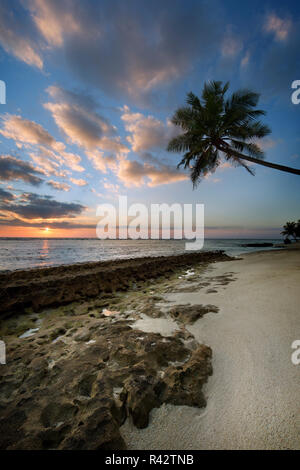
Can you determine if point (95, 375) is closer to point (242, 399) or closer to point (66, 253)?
point (242, 399)

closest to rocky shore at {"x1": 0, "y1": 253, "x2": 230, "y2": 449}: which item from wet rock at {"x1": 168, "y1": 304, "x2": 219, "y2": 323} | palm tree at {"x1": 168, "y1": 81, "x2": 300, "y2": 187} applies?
wet rock at {"x1": 168, "y1": 304, "x2": 219, "y2": 323}

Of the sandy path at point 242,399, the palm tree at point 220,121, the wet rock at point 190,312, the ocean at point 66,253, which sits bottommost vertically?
the ocean at point 66,253

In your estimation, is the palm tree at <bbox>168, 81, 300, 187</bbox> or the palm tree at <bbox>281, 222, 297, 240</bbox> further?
the palm tree at <bbox>281, 222, 297, 240</bbox>

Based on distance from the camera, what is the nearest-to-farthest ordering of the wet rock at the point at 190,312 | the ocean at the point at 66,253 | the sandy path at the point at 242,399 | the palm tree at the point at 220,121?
1. the sandy path at the point at 242,399
2. the wet rock at the point at 190,312
3. the palm tree at the point at 220,121
4. the ocean at the point at 66,253

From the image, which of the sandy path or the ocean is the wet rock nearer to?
the sandy path

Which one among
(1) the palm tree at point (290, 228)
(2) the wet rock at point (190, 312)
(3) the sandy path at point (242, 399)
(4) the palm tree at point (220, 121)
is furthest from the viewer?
(1) the palm tree at point (290, 228)

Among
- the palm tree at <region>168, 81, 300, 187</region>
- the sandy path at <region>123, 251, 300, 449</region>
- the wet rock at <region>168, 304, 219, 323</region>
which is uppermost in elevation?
the palm tree at <region>168, 81, 300, 187</region>

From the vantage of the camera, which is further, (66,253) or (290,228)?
(290,228)

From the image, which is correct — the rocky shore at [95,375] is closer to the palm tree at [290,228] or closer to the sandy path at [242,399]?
the sandy path at [242,399]

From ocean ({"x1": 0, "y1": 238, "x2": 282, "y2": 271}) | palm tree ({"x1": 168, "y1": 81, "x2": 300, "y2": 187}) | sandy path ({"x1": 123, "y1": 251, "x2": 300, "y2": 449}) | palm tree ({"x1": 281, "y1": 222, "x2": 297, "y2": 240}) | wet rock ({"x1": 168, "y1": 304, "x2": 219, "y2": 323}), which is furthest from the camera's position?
palm tree ({"x1": 281, "y1": 222, "x2": 297, "y2": 240})

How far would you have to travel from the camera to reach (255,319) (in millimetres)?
2721

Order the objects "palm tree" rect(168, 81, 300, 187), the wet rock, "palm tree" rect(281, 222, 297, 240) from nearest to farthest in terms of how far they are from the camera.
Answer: the wet rock → "palm tree" rect(168, 81, 300, 187) → "palm tree" rect(281, 222, 297, 240)

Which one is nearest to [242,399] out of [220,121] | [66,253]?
[220,121]

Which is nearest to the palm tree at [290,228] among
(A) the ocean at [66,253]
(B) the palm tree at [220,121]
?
(A) the ocean at [66,253]
